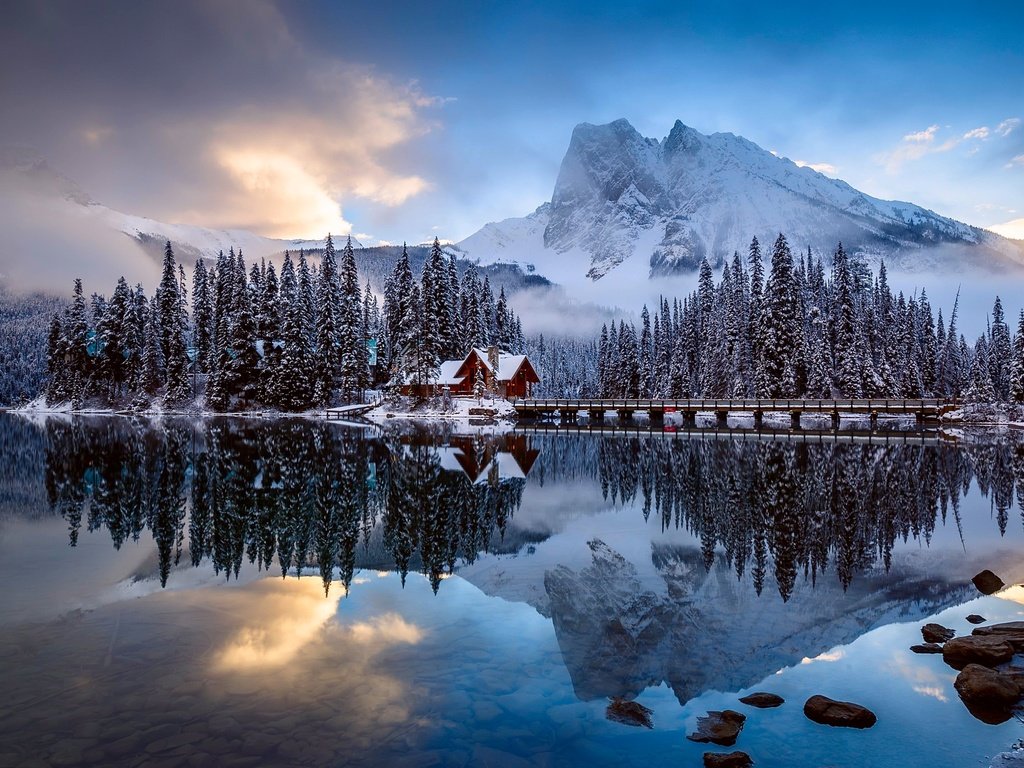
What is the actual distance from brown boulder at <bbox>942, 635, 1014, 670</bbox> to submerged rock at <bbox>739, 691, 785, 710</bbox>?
3.59m

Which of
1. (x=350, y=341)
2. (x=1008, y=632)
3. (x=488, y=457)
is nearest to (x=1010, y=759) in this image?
(x=1008, y=632)

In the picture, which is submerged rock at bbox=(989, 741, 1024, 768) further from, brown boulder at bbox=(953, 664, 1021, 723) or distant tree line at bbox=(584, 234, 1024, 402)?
distant tree line at bbox=(584, 234, 1024, 402)

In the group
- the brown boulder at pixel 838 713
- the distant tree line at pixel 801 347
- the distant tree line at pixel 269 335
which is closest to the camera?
the brown boulder at pixel 838 713

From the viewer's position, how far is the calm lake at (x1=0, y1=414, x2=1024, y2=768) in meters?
8.44

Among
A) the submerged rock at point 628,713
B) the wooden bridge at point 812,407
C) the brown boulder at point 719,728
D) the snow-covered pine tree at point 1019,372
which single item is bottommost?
the submerged rock at point 628,713

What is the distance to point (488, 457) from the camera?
41.7 metres

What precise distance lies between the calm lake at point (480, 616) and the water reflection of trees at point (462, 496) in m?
0.19

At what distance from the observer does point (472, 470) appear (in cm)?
3462

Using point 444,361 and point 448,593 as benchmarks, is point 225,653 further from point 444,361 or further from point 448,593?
point 444,361

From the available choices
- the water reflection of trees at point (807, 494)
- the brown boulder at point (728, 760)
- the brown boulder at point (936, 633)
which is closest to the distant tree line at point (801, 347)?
the water reflection of trees at point (807, 494)

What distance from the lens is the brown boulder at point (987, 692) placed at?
9102mm

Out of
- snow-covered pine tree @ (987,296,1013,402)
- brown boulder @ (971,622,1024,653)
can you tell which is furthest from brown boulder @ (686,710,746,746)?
snow-covered pine tree @ (987,296,1013,402)

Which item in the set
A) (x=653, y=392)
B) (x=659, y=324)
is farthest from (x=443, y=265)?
(x=659, y=324)

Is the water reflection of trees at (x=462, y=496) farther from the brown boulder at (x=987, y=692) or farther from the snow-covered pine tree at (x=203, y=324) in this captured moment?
the snow-covered pine tree at (x=203, y=324)
